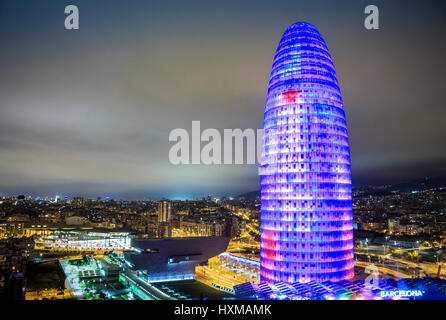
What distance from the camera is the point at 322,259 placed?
106ft

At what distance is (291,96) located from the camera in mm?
33969

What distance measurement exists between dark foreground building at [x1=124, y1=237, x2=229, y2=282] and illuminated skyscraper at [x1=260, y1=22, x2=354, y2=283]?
14.5 m

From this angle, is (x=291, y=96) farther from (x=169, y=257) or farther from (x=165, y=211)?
(x=165, y=211)

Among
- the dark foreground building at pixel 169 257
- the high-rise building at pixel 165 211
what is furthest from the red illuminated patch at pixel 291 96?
the high-rise building at pixel 165 211

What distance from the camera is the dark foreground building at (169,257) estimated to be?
4441cm

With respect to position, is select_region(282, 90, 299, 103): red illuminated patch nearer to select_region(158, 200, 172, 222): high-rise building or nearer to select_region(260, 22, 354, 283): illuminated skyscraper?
select_region(260, 22, 354, 283): illuminated skyscraper

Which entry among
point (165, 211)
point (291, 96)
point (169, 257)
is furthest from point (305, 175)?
point (165, 211)

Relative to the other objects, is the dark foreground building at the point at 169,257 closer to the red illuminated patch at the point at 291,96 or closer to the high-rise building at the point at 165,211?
the red illuminated patch at the point at 291,96

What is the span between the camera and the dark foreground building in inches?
1748

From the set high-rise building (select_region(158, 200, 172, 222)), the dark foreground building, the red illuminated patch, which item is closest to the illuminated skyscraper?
the red illuminated patch

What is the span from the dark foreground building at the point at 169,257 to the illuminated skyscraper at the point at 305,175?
14484mm

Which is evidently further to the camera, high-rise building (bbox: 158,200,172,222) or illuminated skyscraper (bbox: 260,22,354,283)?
high-rise building (bbox: 158,200,172,222)
